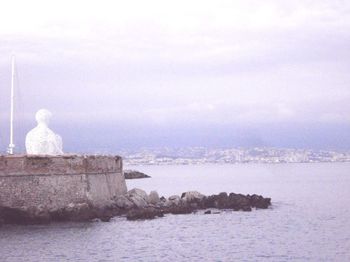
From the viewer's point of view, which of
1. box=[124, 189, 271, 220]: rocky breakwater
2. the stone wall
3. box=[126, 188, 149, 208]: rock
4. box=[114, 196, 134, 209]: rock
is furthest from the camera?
box=[126, 188, 149, 208]: rock

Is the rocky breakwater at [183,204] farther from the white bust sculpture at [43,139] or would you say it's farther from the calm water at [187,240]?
the white bust sculpture at [43,139]

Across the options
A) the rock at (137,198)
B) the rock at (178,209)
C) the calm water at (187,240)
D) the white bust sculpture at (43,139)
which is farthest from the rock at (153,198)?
the white bust sculpture at (43,139)

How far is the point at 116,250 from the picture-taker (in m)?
23.8

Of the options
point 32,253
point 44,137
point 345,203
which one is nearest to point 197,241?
point 32,253

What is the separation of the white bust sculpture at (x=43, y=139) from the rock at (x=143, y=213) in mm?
4718

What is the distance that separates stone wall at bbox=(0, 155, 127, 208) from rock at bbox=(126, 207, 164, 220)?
1649 millimetres

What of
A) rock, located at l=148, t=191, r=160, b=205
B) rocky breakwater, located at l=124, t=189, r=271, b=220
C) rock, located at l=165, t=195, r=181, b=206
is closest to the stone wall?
rocky breakwater, located at l=124, t=189, r=271, b=220

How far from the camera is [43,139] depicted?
110ft

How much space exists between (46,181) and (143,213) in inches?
204

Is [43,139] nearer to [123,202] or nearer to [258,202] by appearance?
[123,202]

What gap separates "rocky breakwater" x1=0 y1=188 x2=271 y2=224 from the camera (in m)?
28.4

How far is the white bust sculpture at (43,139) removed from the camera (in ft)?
110

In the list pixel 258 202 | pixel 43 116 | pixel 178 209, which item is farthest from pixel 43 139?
pixel 258 202

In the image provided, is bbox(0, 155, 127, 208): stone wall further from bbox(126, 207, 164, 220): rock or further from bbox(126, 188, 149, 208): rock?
bbox(126, 188, 149, 208): rock
